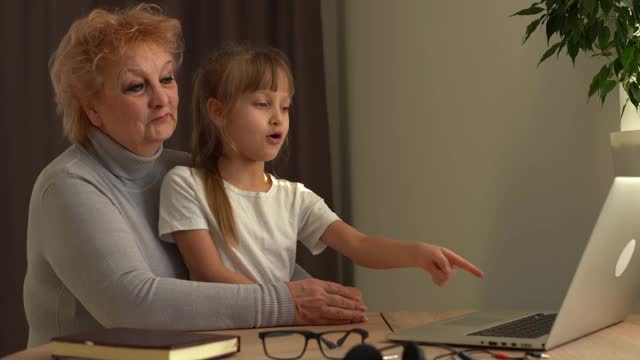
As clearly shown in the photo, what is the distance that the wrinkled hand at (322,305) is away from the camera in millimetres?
1453

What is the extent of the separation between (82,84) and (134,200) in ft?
0.85

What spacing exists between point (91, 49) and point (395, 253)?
734 mm

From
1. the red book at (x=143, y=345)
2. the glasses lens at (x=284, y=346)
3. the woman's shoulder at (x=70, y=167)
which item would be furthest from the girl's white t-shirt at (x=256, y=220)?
the red book at (x=143, y=345)

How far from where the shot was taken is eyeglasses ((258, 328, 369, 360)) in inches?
43.4

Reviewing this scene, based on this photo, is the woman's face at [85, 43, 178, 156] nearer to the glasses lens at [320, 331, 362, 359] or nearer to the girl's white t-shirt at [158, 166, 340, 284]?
the girl's white t-shirt at [158, 166, 340, 284]

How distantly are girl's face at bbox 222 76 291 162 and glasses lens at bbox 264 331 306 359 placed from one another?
0.63 meters

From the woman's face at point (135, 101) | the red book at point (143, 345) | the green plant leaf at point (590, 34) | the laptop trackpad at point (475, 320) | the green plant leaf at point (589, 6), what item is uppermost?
the green plant leaf at point (589, 6)

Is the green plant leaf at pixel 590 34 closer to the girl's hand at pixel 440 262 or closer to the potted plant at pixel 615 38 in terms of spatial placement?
the potted plant at pixel 615 38

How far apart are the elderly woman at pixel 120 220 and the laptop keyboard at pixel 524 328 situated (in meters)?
0.29

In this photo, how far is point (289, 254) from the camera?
6.11 feet

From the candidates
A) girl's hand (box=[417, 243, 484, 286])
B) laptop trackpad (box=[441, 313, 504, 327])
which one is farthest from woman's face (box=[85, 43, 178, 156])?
laptop trackpad (box=[441, 313, 504, 327])

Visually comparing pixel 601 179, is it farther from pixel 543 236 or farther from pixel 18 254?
pixel 18 254

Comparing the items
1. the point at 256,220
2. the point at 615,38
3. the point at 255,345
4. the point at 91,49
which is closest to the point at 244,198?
the point at 256,220

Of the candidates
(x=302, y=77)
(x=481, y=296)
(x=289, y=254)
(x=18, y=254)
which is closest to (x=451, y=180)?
(x=481, y=296)
